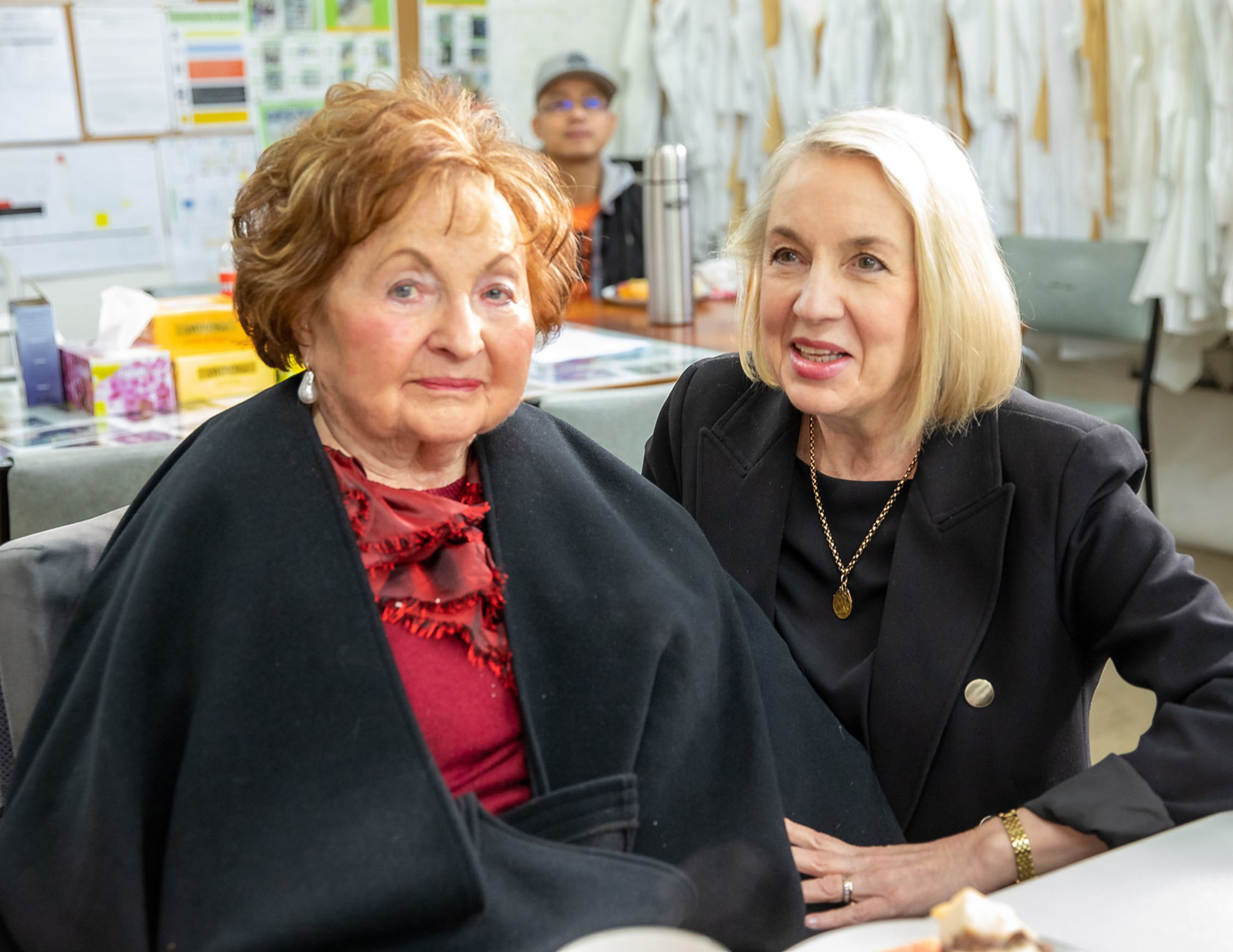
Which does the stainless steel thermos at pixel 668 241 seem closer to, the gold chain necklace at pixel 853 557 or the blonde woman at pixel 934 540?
the blonde woman at pixel 934 540

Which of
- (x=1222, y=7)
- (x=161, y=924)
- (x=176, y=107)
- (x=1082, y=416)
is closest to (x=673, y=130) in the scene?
(x=176, y=107)

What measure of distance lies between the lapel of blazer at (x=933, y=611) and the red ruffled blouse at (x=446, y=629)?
452 millimetres

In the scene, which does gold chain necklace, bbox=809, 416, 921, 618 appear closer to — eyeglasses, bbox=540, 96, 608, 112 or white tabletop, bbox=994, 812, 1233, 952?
white tabletop, bbox=994, 812, 1233, 952

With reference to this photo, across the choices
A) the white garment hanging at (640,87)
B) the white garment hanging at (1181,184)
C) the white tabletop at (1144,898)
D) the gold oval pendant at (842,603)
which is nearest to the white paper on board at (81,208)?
the white garment hanging at (640,87)

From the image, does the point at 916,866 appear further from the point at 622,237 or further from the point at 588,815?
the point at 622,237

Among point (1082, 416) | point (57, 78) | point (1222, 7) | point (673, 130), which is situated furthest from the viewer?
point (673, 130)

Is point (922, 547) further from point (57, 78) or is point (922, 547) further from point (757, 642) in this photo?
point (57, 78)

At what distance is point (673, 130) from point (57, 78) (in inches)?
92.8

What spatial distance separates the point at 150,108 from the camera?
15.5 ft

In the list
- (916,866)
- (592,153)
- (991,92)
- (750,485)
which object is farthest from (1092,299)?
(916,866)

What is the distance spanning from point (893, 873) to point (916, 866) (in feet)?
0.08

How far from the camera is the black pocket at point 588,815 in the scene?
3.51ft

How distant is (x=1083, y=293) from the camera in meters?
3.67

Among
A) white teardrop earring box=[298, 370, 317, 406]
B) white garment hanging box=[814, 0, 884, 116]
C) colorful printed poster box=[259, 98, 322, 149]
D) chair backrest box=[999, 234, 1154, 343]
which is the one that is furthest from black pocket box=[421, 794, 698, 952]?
colorful printed poster box=[259, 98, 322, 149]
